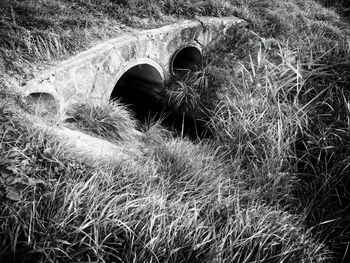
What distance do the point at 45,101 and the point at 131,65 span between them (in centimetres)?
189

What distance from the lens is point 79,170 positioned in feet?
10.5

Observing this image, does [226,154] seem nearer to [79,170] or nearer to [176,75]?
[79,170]

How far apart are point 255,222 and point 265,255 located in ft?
1.05

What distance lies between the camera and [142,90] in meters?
7.54

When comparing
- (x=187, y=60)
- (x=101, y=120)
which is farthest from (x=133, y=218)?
(x=187, y=60)

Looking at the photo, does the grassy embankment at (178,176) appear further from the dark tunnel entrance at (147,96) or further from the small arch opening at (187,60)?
the small arch opening at (187,60)

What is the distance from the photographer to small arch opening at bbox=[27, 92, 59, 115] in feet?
14.4

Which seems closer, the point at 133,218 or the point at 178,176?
the point at 133,218

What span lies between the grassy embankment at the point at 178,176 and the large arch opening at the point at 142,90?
582mm

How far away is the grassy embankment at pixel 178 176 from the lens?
273 centimetres

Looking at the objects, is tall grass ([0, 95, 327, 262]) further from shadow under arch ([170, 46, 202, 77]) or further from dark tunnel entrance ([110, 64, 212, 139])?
shadow under arch ([170, 46, 202, 77])

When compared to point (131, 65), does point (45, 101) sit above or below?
below

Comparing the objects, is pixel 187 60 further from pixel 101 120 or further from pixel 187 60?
pixel 101 120

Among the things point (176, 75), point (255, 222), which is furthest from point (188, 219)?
point (176, 75)
